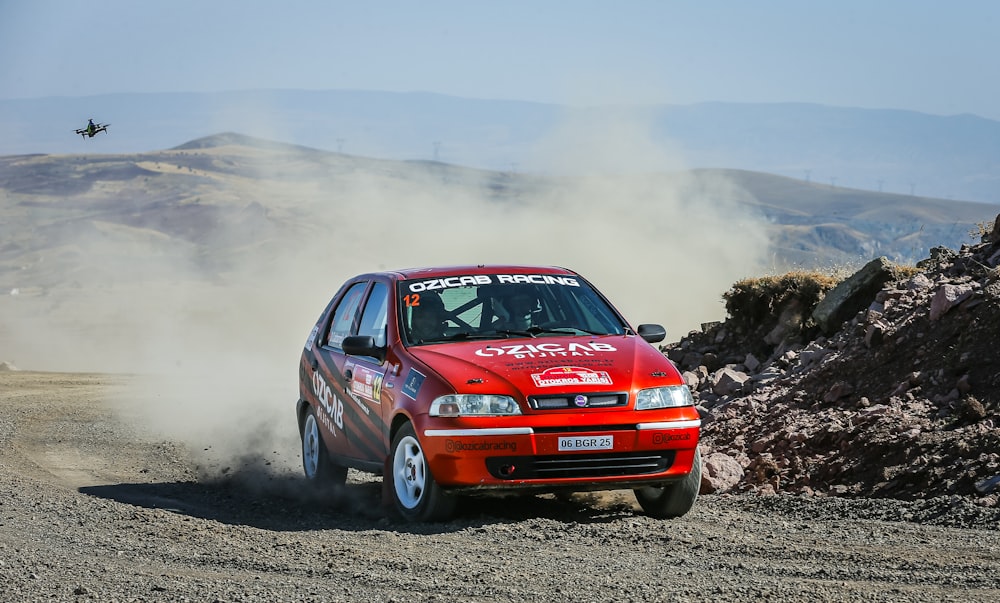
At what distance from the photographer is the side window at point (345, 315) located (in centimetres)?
969

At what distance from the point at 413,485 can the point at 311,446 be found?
2372 mm

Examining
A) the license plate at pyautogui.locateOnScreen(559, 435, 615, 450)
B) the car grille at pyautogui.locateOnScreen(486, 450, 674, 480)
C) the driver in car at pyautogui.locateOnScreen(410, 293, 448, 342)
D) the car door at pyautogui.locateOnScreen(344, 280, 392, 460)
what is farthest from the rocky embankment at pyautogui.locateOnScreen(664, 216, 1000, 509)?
the car door at pyautogui.locateOnScreen(344, 280, 392, 460)

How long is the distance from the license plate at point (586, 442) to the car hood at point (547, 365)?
0.29 metres

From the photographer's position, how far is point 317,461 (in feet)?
32.7

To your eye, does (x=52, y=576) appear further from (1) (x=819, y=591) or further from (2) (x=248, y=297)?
(2) (x=248, y=297)

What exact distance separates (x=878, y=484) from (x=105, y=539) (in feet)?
17.5

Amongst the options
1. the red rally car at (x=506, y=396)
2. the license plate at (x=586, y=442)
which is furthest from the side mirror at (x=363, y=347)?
the license plate at (x=586, y=442)

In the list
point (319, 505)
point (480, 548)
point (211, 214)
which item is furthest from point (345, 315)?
point (211, 214)

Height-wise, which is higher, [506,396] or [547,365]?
[547,365]

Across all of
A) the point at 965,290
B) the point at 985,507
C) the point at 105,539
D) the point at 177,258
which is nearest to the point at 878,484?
the point at 985,507

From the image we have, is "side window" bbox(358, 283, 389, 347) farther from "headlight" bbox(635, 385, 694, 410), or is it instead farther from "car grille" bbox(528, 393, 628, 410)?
"headlight" bbox(635, 385, 694, 410)

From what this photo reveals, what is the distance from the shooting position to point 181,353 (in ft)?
141

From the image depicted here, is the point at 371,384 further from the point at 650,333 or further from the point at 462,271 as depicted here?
the point at 650,333

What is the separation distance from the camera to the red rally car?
7.59 meters
